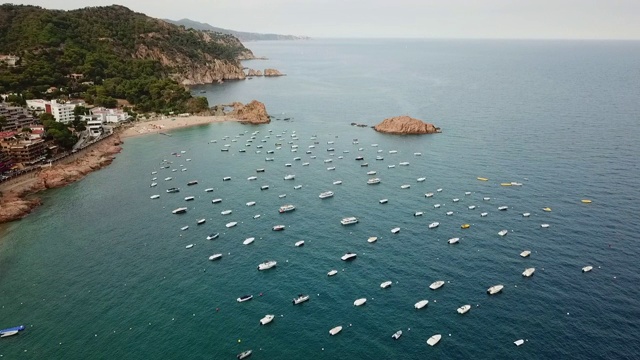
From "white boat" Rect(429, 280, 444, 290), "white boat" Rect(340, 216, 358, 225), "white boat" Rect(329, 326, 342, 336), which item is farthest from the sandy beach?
"white boat" Rect(429, 280, 444, 290)

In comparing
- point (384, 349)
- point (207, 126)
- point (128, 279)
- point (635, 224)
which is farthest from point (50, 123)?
point (635, 224)

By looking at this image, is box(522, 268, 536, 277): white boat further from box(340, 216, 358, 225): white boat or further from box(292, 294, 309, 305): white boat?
box(292, 294, 309, 305): white boat

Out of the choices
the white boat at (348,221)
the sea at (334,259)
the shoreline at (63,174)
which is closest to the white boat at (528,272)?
the sea at (334,259)

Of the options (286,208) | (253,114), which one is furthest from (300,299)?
(253,114)

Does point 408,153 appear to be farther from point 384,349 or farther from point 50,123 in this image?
point 50,123

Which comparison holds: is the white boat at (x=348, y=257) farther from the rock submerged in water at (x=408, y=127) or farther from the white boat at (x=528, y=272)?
the rock submerged in water at (x=408, y=127)

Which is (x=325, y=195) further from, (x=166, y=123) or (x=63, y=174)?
(x=166, y=123)
